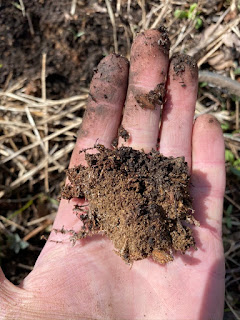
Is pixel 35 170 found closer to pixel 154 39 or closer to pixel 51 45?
pixel 51 45

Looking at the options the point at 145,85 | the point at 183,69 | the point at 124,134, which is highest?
the point at 183,69

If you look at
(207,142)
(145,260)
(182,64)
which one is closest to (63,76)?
(182,64)

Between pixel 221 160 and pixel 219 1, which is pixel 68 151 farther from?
pixel 219 1

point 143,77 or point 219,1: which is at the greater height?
point 219,1

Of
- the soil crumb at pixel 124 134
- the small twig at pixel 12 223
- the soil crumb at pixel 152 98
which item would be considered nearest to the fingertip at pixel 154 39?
the soil crumb at pixel 152 98

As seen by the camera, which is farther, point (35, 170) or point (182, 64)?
point (35, 170)

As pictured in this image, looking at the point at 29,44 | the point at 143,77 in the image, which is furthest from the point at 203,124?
the point at 29,44
